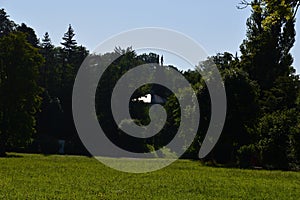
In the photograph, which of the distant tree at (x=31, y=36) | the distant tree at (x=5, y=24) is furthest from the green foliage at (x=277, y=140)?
the distant tree at (x=5, y=24)

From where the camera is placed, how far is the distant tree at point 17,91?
173 feet

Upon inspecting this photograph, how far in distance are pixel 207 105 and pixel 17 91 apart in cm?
1726

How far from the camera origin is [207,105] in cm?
4744

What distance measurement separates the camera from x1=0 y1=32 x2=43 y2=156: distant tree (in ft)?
173

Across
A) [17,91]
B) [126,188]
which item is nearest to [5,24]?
[17,91]

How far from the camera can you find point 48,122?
74.6 meters

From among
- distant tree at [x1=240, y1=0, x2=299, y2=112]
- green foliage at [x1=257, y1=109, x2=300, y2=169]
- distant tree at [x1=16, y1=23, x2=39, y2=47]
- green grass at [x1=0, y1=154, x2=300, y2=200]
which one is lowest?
green grass at [x1=0, y1=154, x2=300, y2=200]

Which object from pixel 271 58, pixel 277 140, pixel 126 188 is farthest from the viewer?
pixel 271 58

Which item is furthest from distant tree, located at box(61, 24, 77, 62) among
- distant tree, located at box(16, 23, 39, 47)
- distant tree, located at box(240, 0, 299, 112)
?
distant tree, located at box(240, 0, 299, 112)

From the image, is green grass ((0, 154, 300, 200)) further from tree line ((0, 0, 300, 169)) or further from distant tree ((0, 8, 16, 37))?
distant tree ((0, 8, 16, 37))

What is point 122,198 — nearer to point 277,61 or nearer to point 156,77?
point 277,61

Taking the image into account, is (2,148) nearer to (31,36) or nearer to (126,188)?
(126,188)

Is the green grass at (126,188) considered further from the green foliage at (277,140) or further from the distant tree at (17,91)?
the distant tree at (17,91)

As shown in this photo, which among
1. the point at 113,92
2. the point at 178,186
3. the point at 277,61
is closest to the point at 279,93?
the point at 277,61
